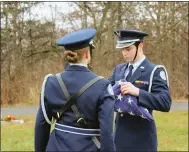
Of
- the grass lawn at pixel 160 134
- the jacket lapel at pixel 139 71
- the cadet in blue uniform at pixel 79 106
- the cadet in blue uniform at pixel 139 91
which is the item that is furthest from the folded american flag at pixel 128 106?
the grass lawn at pixel 160 134

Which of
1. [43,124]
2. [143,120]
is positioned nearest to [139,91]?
[143,120]

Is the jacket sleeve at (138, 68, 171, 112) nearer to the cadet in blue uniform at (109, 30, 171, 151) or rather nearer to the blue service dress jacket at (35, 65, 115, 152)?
the cadet in blue uniform at (109, 30, 171, 151)

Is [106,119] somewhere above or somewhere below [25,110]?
above

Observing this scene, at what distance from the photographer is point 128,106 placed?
125 inches

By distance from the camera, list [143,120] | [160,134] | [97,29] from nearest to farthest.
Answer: [143,120], [160,134], [97,29]

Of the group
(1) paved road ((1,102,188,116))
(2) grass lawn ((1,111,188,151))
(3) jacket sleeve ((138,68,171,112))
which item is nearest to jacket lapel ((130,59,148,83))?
(3) jacket sleeve ((138,68,171,112))

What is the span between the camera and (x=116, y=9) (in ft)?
53.7

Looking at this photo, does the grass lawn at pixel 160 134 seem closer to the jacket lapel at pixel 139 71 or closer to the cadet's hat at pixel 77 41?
the jacket lapel at pixel 139 71

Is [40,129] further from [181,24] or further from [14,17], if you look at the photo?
[181,24]

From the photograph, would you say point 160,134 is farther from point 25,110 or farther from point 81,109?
point 81,109

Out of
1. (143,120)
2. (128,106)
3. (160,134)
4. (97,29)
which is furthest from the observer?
(97,29)

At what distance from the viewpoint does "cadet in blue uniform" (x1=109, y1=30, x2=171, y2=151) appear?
3.20 metres

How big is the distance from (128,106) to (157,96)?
0.72 ft

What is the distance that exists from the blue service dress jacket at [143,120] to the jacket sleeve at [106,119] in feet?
2.01
